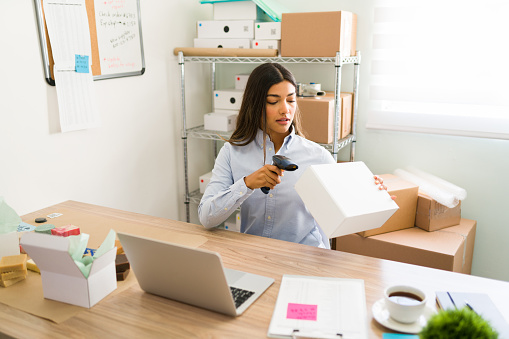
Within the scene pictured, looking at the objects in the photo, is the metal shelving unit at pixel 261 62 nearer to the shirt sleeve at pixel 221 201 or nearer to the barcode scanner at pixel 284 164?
the shirt sleeve at pixel 221 201

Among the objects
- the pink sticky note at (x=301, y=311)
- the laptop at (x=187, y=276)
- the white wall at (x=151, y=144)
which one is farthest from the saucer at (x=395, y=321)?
the white wall at (x=151, y=144)

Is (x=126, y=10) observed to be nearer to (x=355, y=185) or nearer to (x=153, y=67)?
(x=153, y=67)

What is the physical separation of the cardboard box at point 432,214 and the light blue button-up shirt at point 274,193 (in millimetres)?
722

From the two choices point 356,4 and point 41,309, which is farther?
point 356,4

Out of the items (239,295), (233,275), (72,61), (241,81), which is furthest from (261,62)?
(239,295)

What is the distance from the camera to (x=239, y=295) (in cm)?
119

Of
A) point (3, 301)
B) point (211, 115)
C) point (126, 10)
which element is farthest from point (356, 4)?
point (3, 301)

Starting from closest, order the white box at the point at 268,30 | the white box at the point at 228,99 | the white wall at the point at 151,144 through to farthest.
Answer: the white wall at the point at 151,144 → the white box at the point at 268,30 → the white box at the point at 228,99

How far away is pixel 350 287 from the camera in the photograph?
122cm

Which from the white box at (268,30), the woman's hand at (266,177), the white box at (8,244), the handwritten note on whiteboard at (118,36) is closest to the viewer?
the white box at (8,244)

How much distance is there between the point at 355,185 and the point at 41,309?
95cm

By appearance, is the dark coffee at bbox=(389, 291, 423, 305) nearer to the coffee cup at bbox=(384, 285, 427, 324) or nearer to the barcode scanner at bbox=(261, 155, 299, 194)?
the coffee cup at bbox=(384, 285, 427, 324)

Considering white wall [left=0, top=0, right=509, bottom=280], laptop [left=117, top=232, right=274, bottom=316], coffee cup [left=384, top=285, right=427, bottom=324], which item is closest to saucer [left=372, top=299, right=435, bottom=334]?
coffee cup [left=384, top=285, right=427, bottom=324]

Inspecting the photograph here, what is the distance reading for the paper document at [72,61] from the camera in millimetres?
1988
